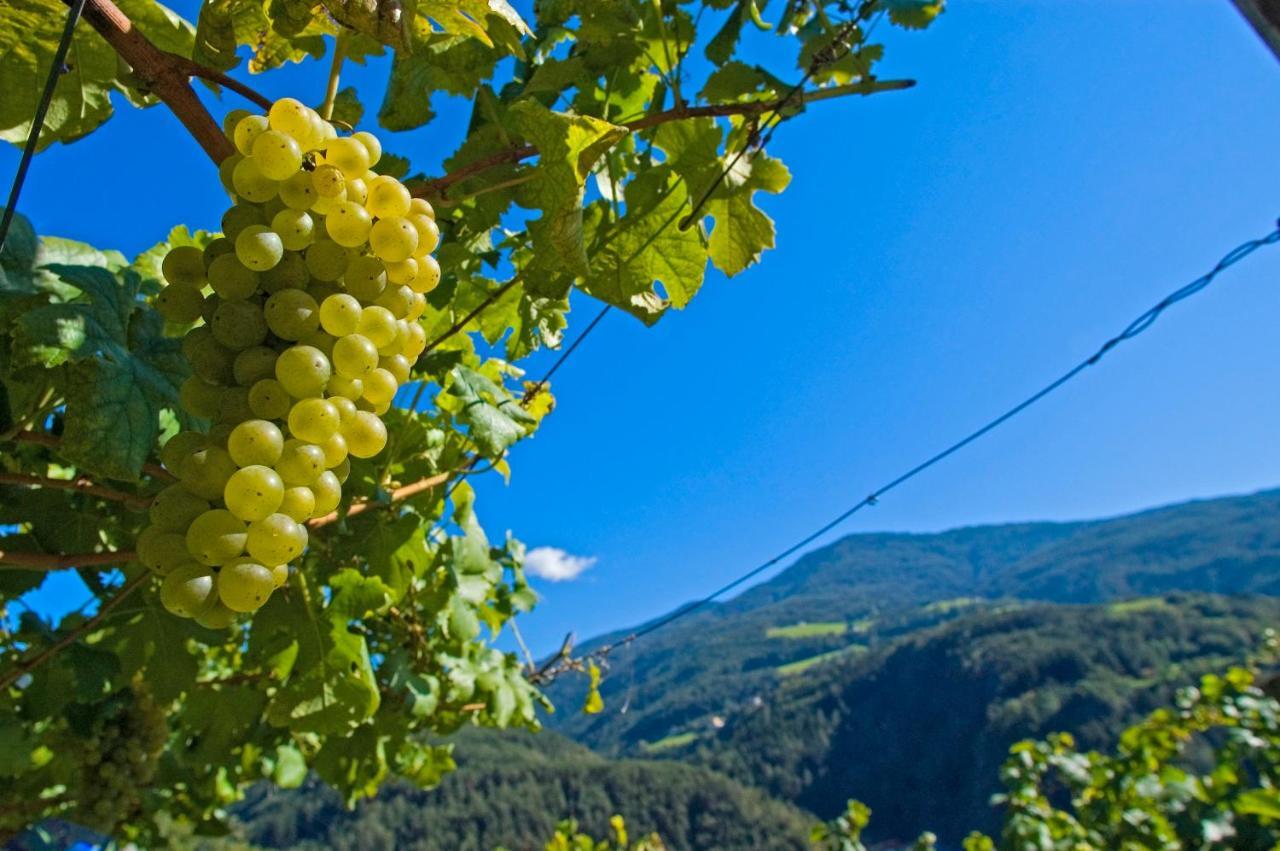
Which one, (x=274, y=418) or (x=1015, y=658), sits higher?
(x=274, y=418)

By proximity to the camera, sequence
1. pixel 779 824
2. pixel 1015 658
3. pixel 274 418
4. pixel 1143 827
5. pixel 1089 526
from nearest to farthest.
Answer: pixel 274 418, pixel 1143 827, pixel 779 824, pixel 1015 658, pixel 1089 526

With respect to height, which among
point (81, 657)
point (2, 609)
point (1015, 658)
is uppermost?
point (2, 609)

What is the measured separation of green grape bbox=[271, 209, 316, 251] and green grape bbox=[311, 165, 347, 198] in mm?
31

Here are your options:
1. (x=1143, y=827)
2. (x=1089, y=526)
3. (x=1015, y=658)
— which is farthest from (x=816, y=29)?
(x=1089, y=526)

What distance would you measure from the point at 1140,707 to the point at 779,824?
100 ft

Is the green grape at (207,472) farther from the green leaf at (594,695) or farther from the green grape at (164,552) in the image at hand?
the green leaf at (594,695)

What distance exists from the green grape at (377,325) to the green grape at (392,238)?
6 cm

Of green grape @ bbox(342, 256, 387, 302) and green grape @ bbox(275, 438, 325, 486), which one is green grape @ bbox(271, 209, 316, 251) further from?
green grape @ bbox(275, 438, 325, 486)

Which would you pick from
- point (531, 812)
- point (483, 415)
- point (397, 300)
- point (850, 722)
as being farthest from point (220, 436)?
point (850, 722)

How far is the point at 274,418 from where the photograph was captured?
0.85 metres

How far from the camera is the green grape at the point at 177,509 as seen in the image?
2.62ft

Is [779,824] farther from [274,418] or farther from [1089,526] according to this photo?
[1089,526]

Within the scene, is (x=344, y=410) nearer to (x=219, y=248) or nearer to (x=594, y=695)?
(x=219, y=248)

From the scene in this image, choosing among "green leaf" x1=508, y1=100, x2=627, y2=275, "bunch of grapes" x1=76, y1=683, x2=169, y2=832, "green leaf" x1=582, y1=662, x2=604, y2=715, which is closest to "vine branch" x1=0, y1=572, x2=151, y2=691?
"green leaf" x1=508, y1=100, x2=627, y2=275
